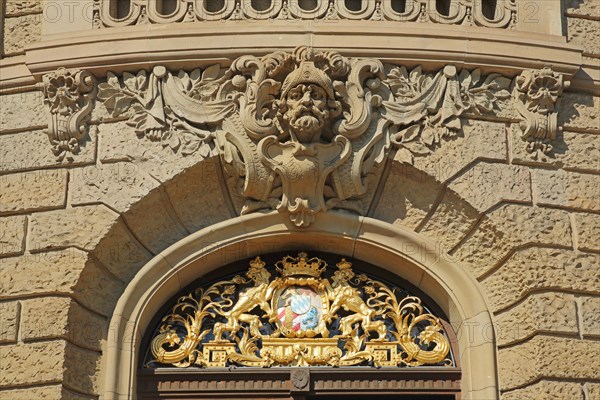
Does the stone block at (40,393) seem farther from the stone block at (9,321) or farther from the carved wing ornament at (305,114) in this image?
the carved wing ornament at (305,114)

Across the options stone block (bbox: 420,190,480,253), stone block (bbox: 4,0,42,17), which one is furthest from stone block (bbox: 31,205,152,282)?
stone block (bbox: 420,190,480,253)

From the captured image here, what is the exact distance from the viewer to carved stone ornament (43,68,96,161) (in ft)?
41.9

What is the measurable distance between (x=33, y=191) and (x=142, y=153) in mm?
929

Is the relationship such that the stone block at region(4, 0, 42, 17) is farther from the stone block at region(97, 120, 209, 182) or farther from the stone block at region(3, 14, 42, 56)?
the stone block at region(97, 120, 209, 182)

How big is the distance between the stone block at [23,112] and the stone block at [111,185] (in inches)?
19.2

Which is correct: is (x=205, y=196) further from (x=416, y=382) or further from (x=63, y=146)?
(x=416, y=382)

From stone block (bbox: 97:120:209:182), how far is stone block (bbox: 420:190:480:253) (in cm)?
192

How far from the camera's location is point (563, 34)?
13.3 m

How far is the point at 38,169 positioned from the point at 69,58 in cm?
96

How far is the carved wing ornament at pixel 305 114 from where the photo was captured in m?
12.6

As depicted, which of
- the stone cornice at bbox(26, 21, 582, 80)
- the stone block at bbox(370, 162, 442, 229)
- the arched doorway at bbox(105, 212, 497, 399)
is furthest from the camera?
the stone cornice at bbox(26, 21, 582, 80)

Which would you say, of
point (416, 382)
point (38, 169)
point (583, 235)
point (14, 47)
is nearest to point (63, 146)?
point (38, 169)

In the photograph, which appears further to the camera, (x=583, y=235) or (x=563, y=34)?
(x=563, y=34)

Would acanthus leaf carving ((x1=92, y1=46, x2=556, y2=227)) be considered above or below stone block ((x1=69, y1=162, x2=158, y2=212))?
above
